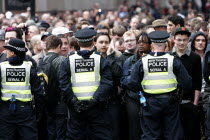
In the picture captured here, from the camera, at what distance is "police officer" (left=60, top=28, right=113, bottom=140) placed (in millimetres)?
8547

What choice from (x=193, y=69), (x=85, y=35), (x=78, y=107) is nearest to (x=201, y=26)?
(x=193, y=69)

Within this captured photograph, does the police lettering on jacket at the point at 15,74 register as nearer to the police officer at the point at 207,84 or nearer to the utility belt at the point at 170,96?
the utility belt at the point at 170,96

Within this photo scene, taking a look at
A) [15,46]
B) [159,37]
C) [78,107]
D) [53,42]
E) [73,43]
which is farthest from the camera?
[73,43]

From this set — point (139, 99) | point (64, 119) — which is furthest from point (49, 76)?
point (139, 99)

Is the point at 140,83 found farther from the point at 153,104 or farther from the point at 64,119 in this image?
the point at 64,119

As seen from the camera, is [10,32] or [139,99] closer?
[139,99]

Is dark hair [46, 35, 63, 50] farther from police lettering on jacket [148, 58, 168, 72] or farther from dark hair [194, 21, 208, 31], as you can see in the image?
dark hair [194, 21, 208, 31]

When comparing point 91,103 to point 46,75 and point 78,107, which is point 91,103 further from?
point 46,75

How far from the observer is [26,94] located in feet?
28.8

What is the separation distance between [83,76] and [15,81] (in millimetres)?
1068

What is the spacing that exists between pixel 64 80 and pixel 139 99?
1.33 metres

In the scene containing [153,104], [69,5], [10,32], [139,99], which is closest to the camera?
[153,104]

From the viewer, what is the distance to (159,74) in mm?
8500

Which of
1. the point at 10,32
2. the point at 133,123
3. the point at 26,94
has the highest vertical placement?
the point at 10,32
